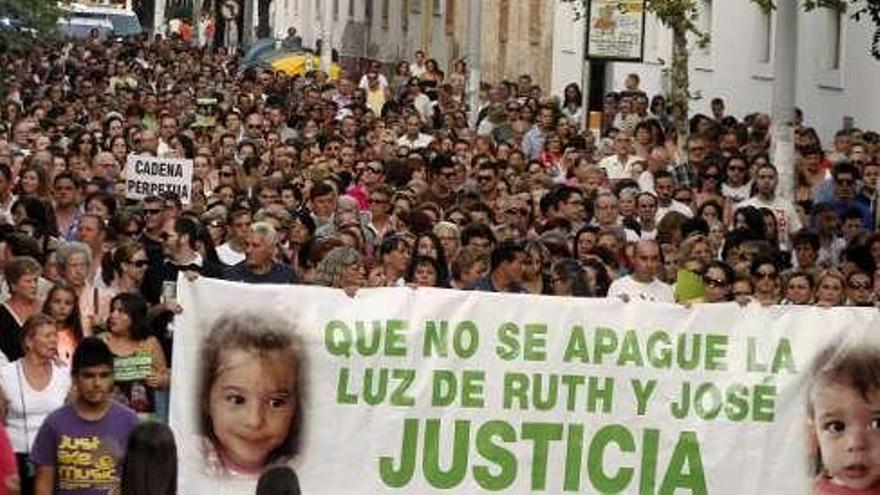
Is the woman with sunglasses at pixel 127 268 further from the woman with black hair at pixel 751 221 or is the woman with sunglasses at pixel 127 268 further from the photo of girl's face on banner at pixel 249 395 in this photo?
the woman with black hair at pixel 751 221

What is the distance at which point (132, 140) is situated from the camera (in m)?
27.0

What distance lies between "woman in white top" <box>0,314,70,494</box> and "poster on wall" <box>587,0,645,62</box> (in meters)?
20.2

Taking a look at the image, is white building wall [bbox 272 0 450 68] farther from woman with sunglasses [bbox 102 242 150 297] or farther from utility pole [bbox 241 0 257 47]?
woman with sunglasses [bbox 102 242 150 297]

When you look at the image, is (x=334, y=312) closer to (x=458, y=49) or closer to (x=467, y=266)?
(x=467, y=266)

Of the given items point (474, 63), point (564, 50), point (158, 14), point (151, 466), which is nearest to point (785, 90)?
point (474, 63)

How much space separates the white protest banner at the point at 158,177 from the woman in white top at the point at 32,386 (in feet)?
29.5

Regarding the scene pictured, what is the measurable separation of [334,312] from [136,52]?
44.3 m

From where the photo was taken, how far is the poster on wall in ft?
109

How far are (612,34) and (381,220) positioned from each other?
13.6 m

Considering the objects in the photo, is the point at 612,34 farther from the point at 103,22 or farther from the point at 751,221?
the point at 103,22

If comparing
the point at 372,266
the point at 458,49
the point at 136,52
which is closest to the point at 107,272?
the point at 372,266

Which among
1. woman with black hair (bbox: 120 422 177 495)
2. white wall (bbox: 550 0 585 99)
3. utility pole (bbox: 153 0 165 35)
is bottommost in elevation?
woman with black hair (bbox: 120 422 177 495)

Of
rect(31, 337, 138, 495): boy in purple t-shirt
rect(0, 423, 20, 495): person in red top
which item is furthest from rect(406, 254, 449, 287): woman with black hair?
rect(0, 423, 20, 495): person in red top

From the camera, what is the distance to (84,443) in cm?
1241
